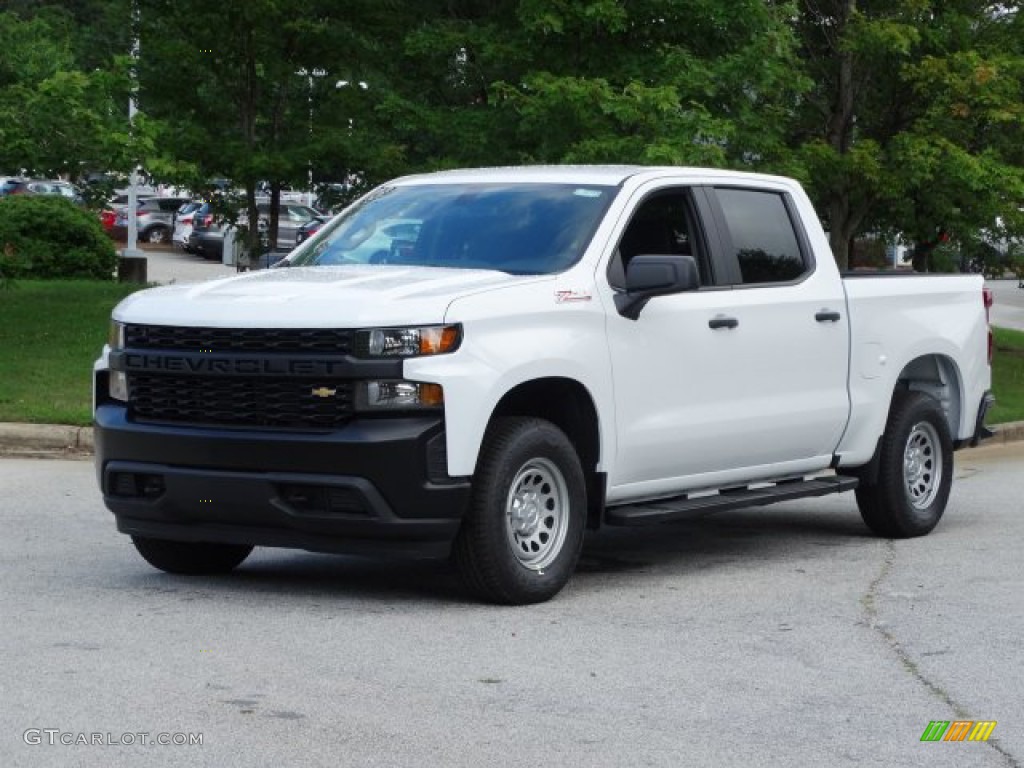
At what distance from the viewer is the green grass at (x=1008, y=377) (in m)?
20.1

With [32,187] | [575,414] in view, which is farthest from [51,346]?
[32,187]

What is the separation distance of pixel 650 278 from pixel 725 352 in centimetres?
91

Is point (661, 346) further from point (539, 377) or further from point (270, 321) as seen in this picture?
point (270, 321)

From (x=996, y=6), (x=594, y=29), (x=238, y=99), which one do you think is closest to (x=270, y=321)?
(x=594, y=29)

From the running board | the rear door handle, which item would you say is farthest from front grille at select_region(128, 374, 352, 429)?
the rear door handle

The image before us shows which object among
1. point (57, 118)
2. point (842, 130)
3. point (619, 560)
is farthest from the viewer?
point (842, 130)

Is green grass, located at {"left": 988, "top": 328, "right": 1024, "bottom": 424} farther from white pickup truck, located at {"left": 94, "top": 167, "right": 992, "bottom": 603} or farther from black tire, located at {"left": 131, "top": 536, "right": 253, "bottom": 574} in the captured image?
black tire, located at {"left": 131, "top": 536, "right": 253, "bottom": 574}

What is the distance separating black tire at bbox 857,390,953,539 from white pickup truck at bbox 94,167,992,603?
0.03 metres

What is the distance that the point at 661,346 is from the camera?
9.78 meters

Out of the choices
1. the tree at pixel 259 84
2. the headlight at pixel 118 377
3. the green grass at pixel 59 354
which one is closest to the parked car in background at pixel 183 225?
the green grass at pixel 59 354

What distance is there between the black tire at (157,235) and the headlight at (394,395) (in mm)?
55147

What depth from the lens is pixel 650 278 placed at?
31.0ft

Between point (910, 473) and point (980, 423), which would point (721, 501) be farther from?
point (980, 423)

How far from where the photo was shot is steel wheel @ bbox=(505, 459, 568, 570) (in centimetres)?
905
